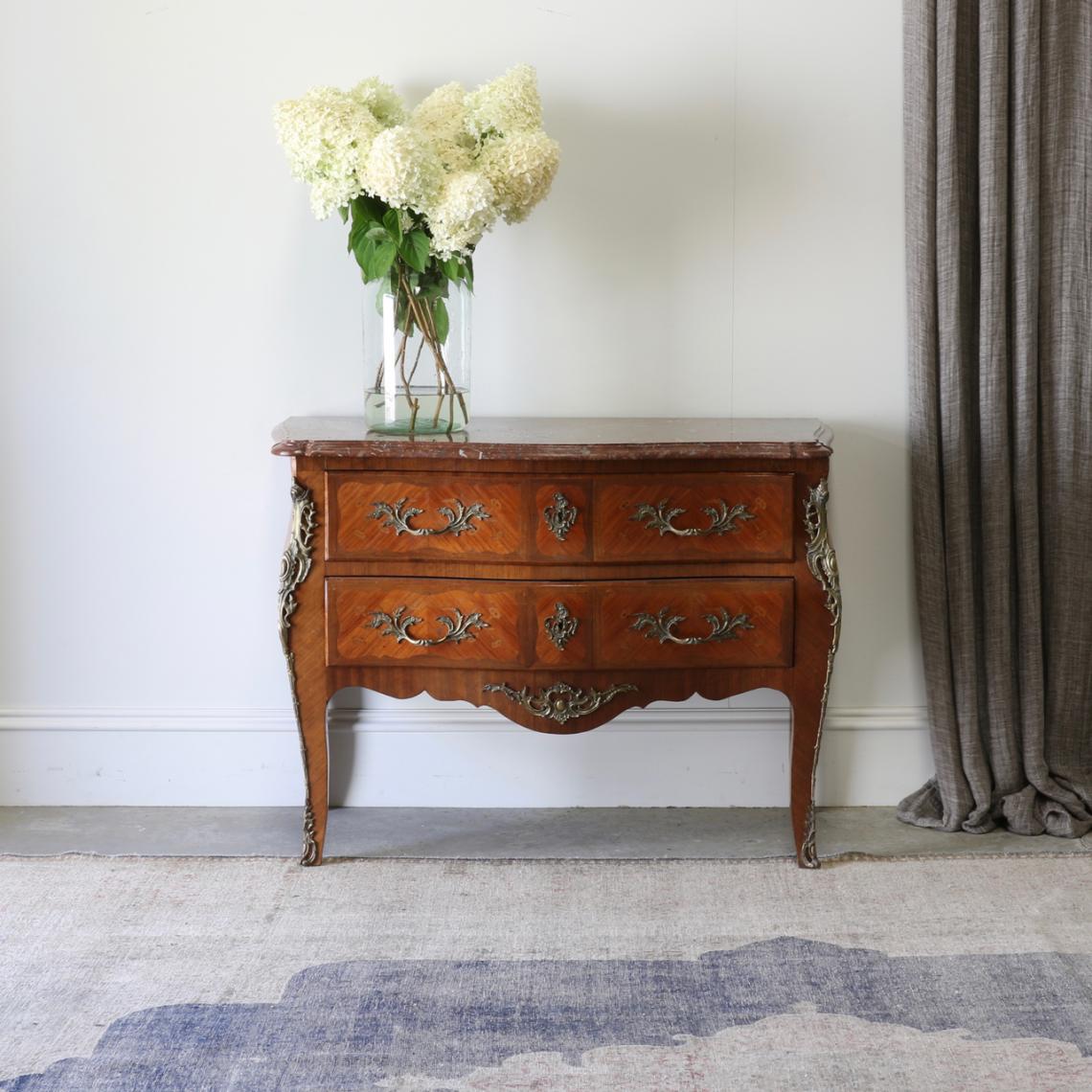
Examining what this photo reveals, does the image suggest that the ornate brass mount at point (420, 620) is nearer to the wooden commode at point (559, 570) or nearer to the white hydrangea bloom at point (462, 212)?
the wooden commode at point (559, 570)

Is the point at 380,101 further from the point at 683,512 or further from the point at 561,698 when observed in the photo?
the point at 561,698

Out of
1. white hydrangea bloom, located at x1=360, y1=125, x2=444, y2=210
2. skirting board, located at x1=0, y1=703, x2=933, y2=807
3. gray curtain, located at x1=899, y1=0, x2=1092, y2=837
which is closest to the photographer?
white hydrangea bloom, located at x1=360, y1=125, x2=444, y2=210

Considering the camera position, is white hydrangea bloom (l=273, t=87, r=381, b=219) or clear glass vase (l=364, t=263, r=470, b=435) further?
clear glass vase (l=364, t=263, r=470, b=435)

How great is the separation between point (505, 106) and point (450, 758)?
52.4 inches

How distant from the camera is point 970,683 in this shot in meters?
2.51

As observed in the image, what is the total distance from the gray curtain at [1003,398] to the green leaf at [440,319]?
0.95m

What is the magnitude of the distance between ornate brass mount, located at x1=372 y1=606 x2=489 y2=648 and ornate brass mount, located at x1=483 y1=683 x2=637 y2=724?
0.37 ft

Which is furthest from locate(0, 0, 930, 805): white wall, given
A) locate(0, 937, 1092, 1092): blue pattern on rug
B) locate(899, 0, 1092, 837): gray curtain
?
locate(0, 937, 1092, 1092): blue pattern on rug

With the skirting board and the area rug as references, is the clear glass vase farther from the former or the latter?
the area rug

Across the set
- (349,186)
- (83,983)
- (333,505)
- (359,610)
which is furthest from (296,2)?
(83,983)

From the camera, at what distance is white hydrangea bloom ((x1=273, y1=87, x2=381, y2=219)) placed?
2125mm

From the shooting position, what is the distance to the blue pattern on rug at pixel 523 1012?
1.71 m

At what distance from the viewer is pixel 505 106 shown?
2186 millimetres

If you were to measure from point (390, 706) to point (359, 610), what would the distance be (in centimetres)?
48
